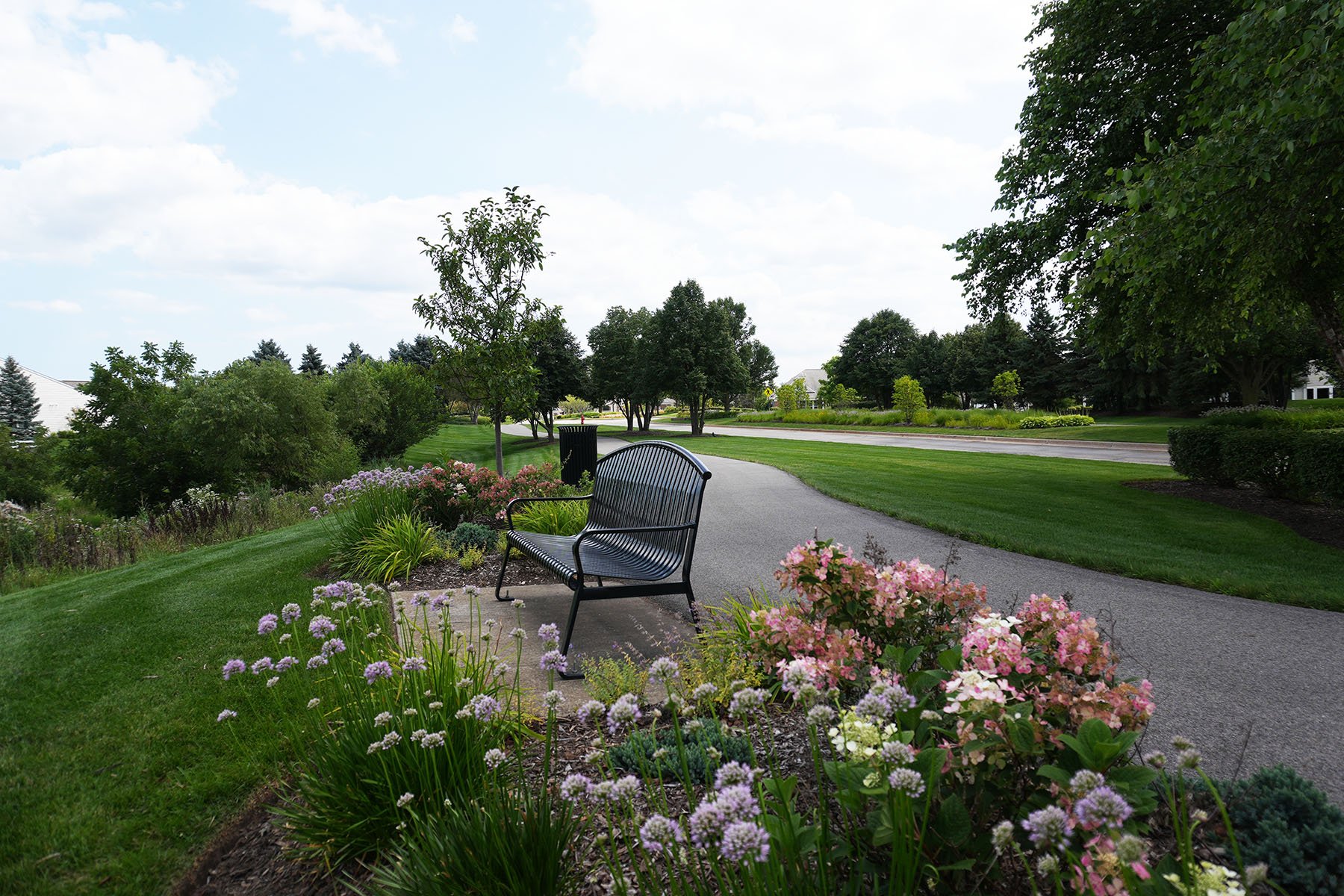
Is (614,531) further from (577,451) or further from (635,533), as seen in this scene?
(577,451)

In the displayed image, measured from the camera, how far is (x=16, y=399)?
168ft

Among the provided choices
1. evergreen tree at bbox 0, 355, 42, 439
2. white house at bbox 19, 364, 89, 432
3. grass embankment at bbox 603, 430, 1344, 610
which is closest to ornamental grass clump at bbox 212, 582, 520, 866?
grass embankment at bbox 603, 430, 1344, 610

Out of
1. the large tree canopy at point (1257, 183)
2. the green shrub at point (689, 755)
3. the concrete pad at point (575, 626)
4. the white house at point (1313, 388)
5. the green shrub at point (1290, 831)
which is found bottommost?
the concrete pad at point (575, 626)

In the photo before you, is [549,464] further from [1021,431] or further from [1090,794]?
[1021,431]

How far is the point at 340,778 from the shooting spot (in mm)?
2357

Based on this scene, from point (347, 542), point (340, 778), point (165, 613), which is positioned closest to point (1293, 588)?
point (340, 778)

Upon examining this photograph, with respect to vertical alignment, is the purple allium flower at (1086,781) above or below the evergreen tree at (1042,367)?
below

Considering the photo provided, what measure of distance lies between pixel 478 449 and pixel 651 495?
2946 centimetres

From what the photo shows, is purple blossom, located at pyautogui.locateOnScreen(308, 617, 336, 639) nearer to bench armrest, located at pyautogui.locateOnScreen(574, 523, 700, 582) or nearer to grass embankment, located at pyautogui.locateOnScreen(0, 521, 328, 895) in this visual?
grass embankment, located at pyautogui.locateOnScreen(0, 521, 328, 895)

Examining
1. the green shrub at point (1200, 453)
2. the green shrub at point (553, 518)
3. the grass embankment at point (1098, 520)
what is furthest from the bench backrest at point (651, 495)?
the green shrub at point (1200, 453)

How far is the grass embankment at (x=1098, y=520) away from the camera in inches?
243

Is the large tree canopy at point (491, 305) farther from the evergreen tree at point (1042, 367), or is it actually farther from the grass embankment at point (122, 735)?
Result: the evergreen tree at point (1042, 367)

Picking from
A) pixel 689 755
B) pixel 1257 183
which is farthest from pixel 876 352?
pixel 689 755

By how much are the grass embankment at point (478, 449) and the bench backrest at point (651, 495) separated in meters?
15.3
